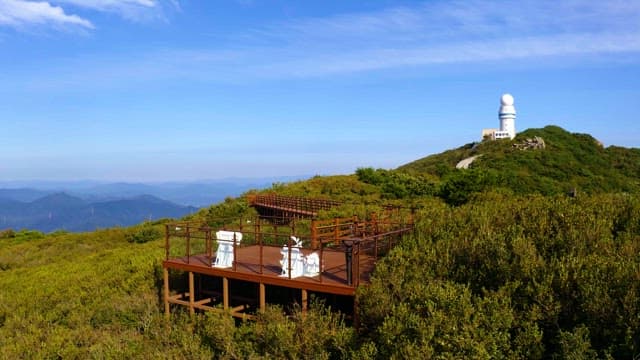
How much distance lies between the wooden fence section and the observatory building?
131ft

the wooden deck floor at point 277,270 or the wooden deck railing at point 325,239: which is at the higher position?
the wooden deck railing at point 325,239

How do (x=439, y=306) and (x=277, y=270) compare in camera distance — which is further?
(x=277, y=270)

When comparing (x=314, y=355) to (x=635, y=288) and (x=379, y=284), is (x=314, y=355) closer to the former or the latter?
(x=379, y=284)

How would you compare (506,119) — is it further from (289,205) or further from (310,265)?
(310,265)

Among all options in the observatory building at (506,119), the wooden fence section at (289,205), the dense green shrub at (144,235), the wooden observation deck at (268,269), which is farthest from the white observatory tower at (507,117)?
the wooden observation deck at (268,269)

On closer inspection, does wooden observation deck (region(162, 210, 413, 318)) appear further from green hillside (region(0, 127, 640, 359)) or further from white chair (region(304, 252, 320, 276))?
green hillside (region(0, 127, 640, 359))

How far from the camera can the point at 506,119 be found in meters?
65.6

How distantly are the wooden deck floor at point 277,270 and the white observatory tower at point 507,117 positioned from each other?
55173 mm

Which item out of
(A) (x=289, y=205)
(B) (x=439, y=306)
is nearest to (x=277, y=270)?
(B) (x=439, y=306)

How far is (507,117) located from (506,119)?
26cm

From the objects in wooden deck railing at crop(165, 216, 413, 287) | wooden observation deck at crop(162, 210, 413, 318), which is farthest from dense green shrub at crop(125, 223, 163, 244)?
wooden observation deck at crop(162, 210, 413, 318)

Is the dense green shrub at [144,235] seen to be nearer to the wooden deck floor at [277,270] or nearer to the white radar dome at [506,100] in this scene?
the wooden deck floor at [277,270]

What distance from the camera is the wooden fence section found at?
82.9ft

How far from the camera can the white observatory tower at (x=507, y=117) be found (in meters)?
64.7
